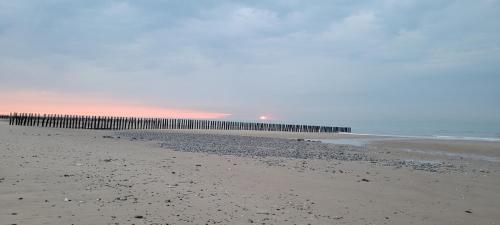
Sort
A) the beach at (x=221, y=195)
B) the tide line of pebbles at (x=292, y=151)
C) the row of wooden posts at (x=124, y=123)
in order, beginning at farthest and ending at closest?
1. the row of wooden posts at (x=124, y=123)
2. the tide line of pebbles at (x=292, y=151)
3. the beach at (x=221, y=195)

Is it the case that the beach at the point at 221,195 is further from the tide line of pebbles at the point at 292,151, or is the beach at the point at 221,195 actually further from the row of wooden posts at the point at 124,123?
the row of wooden posts at the point at 124,123

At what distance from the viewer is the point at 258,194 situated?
308 inches

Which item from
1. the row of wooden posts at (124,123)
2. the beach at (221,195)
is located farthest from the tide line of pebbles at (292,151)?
the row of wooden posts at (124,123)

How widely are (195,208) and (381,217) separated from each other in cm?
290

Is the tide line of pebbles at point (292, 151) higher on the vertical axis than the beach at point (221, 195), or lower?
higher

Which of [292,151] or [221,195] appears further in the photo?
[292,151]

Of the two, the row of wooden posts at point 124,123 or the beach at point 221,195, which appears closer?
the beach at point 221,195

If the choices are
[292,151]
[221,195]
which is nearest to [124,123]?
[292,151]

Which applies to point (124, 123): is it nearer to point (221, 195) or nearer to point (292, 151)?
point (292, 151)

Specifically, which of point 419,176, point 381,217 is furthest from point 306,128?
point 381,217

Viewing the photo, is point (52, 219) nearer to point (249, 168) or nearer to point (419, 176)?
point (249, 168)

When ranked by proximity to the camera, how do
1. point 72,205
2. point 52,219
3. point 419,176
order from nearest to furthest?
point 52,219, point 72,205, point 419,176

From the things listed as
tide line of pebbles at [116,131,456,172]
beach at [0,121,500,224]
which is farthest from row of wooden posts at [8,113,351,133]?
beach at [0,121,500,224]

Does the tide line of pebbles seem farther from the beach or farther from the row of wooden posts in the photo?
the row of wooden posts
